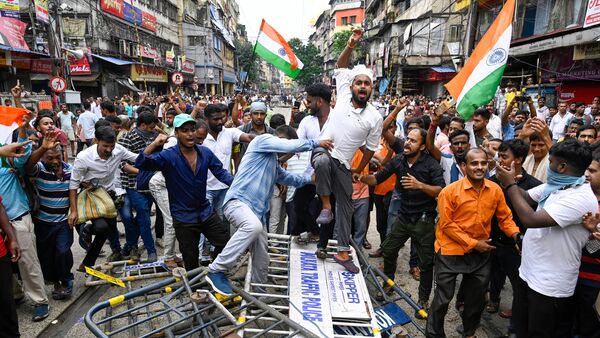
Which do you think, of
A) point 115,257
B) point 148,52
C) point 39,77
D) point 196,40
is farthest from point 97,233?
point 196,40

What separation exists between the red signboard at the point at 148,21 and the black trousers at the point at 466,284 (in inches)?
1323

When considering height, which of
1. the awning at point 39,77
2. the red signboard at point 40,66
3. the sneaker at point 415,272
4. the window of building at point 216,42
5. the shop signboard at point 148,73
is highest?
the window of building at point 216,42

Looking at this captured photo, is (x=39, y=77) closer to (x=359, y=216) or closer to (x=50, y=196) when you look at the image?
(x=50, y=196)

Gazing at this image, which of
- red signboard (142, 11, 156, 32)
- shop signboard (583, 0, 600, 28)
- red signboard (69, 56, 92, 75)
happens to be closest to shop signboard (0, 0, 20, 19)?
red signboard (69, 56, 92, 75)

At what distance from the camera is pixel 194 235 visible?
13.7 feet

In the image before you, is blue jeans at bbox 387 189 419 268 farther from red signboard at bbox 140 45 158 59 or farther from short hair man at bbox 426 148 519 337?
red signboard at bbox 140 45 158 59

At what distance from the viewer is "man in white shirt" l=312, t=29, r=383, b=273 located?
384 centimetres

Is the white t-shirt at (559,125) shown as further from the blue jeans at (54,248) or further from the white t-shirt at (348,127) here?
the blue jeans at (54,248)

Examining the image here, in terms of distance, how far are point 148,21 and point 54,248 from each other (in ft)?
107

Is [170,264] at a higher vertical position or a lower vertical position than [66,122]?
lower

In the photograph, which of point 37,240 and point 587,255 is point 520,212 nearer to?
point 587,255

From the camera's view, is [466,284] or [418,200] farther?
[418,200]

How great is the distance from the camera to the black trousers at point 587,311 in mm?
2965

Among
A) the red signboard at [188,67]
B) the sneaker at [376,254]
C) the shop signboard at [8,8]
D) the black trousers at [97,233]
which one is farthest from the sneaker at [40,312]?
the red signboard at [188,67]
